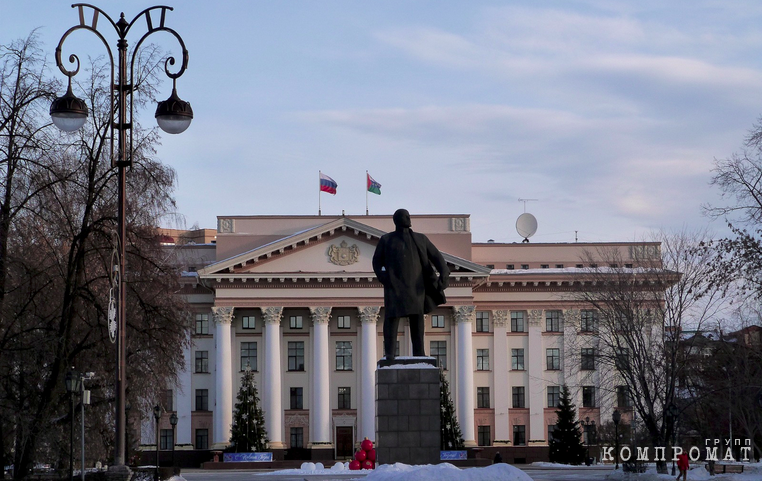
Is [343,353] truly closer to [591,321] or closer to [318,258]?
[318,258]

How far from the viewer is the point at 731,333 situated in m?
64.0

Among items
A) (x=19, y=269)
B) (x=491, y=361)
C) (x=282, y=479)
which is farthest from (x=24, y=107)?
(x=491, y=361)

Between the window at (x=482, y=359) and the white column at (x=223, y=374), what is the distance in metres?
15.2

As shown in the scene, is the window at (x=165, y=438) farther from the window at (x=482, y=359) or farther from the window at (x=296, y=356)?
the window at (x=482, y=359)

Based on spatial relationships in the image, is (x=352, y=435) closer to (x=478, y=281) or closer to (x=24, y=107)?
(x=478, y=281)

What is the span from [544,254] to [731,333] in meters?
15.7

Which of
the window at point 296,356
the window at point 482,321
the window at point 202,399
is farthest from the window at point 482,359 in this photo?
the window at point 202,399

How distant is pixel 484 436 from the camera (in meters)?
73.0

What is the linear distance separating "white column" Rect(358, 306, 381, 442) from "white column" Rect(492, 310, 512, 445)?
25.9ft

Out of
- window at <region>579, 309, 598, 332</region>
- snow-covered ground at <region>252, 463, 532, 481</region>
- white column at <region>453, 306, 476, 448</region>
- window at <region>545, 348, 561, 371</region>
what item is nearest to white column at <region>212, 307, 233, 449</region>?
white column at <region>453, 306, 476, 448</region>

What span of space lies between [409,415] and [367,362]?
2008 inches

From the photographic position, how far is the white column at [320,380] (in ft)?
229

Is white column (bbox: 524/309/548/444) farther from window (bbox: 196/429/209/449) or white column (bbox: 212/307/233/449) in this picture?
window (bbox: 196/429/209/449)

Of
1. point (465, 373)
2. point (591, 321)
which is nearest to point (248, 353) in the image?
point (465, 373)
